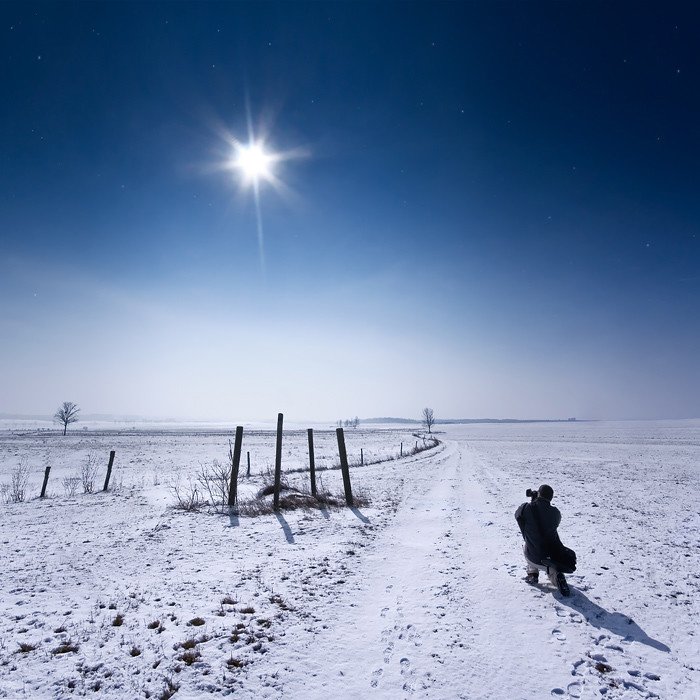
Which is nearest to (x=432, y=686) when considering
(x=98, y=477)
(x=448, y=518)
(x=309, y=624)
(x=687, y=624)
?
(x=309, y=624)

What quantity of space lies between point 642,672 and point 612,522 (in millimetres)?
8415

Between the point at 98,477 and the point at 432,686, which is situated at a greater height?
the point at 432,686

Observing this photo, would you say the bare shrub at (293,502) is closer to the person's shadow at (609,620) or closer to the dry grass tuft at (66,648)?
the dry grass tuft at (66,648)

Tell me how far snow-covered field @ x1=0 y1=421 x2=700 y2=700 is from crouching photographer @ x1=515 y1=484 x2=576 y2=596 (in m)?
0.32

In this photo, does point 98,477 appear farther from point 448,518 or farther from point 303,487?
point 448,518

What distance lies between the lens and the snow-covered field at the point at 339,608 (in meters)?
4.18

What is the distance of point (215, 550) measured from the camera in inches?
341

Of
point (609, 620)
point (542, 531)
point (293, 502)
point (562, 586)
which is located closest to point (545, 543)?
point (542, 531)

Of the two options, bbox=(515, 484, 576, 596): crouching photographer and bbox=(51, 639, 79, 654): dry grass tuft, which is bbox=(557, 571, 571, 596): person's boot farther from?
bbox=(51, 639, 79, 654): dry grass tuft

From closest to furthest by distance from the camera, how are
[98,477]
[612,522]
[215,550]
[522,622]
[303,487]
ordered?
[522,622] < [215,550] < [612,522] < [303,487] < [98,477]

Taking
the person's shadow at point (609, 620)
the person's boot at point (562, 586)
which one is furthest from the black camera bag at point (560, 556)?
the person's shadow at point (609, 620)

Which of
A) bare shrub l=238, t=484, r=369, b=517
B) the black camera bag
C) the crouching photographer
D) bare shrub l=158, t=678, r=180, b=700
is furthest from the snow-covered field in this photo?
bare shrub l=238, t=484, r=369, b=517

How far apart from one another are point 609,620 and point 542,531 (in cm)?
138

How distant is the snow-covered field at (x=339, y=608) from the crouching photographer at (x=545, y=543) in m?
0.32
